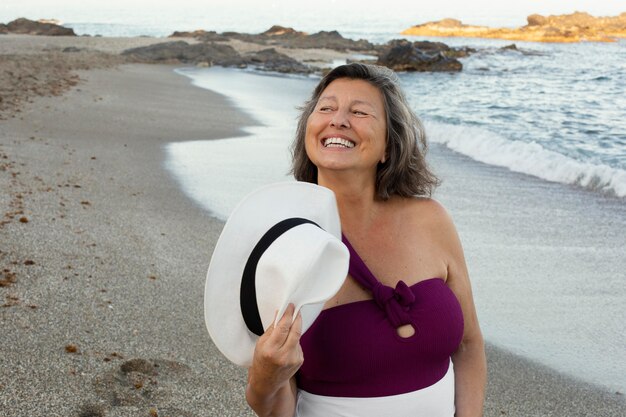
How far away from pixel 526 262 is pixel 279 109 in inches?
430

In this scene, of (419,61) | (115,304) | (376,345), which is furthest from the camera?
(419,61)

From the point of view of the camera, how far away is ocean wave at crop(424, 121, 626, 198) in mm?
9336

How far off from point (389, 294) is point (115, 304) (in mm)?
2573

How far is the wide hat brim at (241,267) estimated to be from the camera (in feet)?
6.10

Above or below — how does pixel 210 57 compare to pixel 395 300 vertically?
below

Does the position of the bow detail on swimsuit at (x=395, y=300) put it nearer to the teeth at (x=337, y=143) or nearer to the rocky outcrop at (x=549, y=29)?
the teeth at (x=337, y=143)

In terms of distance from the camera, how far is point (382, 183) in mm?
2494

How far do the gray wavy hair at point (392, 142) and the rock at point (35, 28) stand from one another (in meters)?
56.4

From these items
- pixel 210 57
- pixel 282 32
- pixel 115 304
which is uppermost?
pixel 115 304

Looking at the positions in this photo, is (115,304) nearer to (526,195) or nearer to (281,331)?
(281,331)

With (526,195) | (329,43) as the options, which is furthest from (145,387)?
(329,43)

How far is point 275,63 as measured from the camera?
33156mm

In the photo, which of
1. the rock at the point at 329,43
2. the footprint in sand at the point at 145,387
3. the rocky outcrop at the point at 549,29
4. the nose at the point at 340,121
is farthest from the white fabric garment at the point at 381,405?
the rocky outcrop at the point at 549,29

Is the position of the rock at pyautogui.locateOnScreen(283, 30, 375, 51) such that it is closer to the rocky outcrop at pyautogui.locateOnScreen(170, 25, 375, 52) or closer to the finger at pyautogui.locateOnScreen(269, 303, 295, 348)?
the rocky outcrop at pyautogui.locateOnScreen(170, 25, 375, 52)
